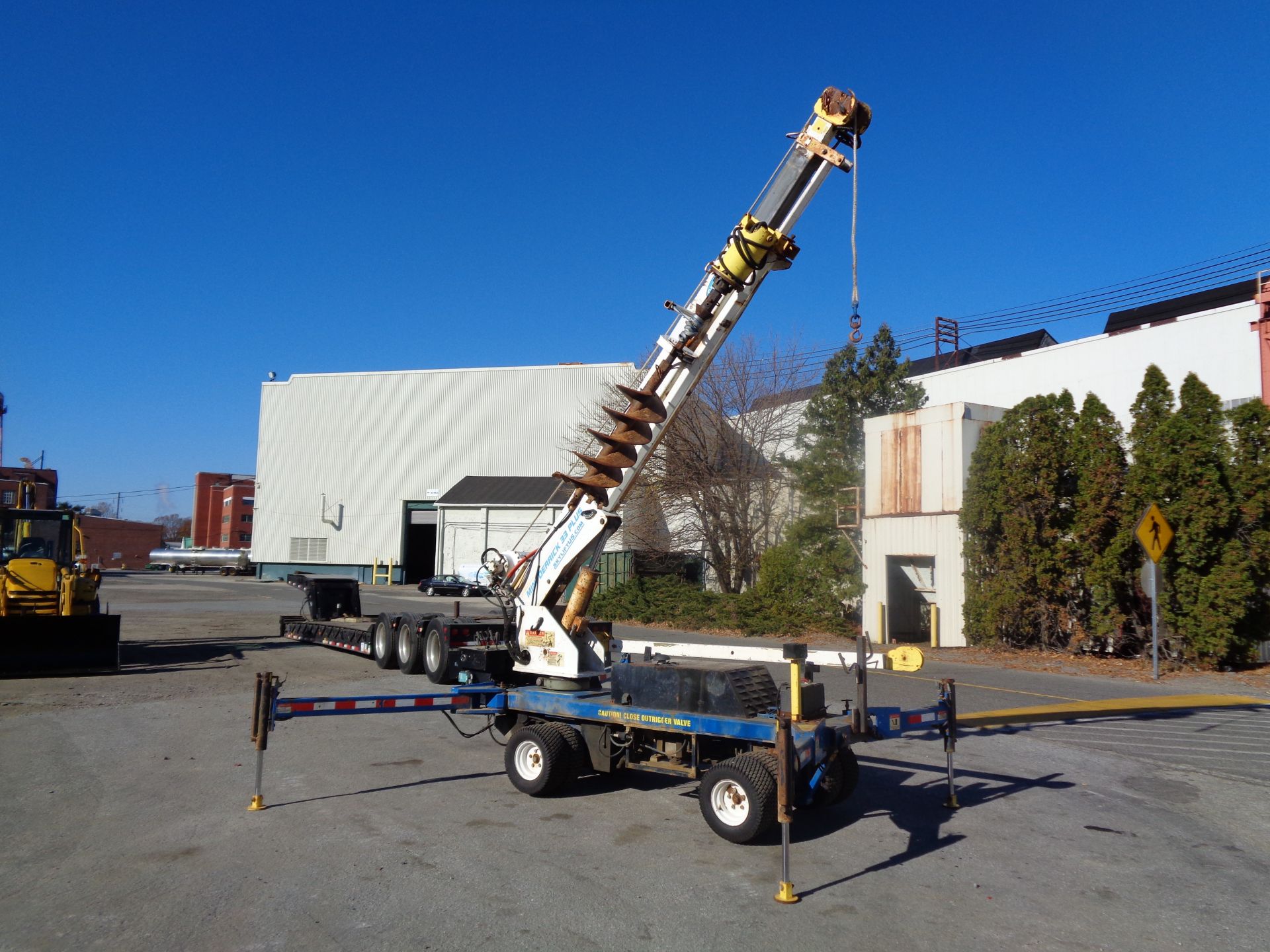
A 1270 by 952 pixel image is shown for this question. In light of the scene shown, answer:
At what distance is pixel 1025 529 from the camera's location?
21.6 meters

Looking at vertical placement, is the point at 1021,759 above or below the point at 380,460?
below

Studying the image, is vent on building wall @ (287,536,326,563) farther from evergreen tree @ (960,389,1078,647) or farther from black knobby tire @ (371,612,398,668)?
evergreen tree @ (960,389,1078,647)

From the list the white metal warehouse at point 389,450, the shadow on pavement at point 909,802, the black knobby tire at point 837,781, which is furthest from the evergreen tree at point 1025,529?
the white metal warehouse at point 389,450

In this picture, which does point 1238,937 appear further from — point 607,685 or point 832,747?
point 607,685

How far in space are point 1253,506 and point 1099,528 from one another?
2949mm

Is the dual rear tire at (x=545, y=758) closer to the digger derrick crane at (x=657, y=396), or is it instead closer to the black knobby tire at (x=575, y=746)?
the black knobby tire at (x=575, y=746)

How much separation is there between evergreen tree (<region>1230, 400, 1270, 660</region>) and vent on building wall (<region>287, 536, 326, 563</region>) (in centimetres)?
5611

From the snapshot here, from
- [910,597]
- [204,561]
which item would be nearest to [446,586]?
[910,597]

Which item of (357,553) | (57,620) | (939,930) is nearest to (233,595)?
(357,553)

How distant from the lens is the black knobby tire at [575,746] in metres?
8.40

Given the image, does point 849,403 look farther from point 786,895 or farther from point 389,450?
point 389,450

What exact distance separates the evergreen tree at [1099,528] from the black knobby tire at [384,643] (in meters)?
15.0

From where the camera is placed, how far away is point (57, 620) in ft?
52.0

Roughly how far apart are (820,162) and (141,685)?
515 inches
